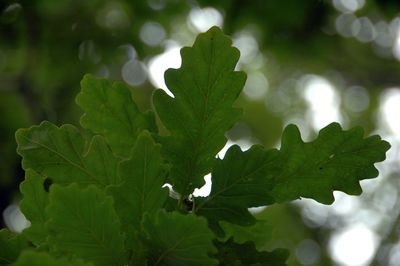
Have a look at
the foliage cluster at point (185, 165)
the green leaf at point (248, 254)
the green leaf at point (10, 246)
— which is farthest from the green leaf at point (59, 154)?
the green leaf at point (248, 254)

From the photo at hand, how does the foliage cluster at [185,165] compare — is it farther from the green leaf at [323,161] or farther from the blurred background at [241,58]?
the blurred background at [241,58]

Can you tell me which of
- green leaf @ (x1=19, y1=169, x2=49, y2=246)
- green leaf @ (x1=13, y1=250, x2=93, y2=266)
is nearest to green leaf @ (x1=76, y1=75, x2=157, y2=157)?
green leaf @ (x1=19, y1=169, x2=49, y2=246)

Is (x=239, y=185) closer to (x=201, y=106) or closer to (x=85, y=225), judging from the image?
(x=201, y=106)

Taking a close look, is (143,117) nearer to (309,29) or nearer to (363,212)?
(309,29)

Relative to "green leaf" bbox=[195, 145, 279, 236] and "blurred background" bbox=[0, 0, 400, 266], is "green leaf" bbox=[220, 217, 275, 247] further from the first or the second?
"blurred background" bbox=[0, 0, 400, 266]

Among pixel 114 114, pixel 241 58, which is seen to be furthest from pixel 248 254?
pixel 241 58
